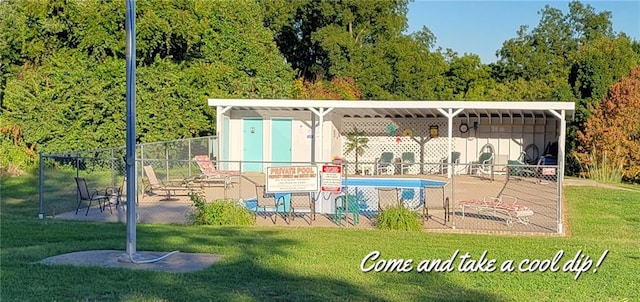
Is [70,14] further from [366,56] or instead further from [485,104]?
[366,56]

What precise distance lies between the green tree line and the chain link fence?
7.55 feet

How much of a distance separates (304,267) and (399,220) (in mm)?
4475

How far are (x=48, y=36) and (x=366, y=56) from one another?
851 inches

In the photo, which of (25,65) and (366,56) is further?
(366,56)

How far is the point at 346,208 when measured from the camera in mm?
12617

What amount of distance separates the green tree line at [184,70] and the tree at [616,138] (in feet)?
10.8

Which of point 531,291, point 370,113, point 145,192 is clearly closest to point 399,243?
point 531,291

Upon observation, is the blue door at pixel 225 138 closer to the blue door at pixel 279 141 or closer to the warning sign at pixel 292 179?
the blue door at pixel 279 141

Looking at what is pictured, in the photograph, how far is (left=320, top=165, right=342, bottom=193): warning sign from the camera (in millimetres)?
12414

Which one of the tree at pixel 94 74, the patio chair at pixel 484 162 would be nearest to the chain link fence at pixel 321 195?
the patio chair at pixel 484 162

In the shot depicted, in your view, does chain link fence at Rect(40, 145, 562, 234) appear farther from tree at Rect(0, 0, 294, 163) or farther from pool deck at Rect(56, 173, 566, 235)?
tree at Rect(0, 0, 294, 163)

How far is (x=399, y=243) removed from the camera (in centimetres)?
965

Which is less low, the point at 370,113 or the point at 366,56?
the point at 366,56

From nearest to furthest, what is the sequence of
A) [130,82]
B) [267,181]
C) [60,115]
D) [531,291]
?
1. [531,291]
2. [130,82]
3. [267,181]
4. [60,115]
